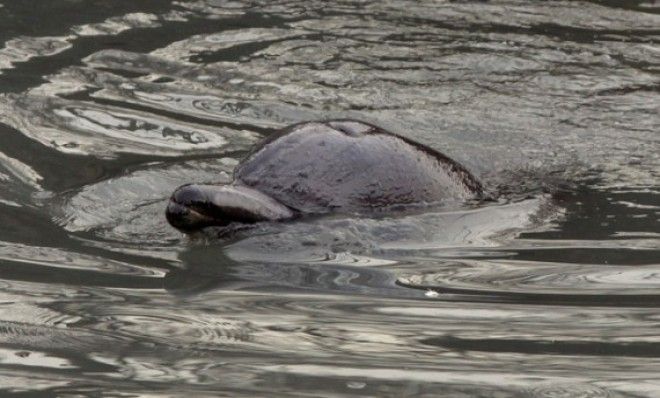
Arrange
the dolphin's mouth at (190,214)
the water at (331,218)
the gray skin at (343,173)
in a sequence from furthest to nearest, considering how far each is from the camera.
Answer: the gray skin at (343,173) → the dolphin's mouth at (190,214) → the water at (331,218)

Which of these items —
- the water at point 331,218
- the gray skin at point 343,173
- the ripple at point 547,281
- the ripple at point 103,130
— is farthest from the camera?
the ripple at point 103,130

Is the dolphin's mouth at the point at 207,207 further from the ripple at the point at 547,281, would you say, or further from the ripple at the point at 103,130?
→ the ripple at the point at 103,130

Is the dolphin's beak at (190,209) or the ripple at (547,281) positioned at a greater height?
the dolphin's beak at (190,209)

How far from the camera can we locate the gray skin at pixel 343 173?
19.1ft

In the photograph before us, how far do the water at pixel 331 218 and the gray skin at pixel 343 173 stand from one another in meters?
0.16

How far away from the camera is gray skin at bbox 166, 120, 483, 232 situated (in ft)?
19.1

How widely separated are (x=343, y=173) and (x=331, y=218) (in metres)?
0.35

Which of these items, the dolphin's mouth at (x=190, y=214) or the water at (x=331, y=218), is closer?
the water at (x=331, y=218)

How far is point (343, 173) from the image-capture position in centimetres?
593

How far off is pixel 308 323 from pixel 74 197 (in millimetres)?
2228

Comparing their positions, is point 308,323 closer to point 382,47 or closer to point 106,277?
point 106,277

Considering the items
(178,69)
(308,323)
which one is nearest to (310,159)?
(308,323)

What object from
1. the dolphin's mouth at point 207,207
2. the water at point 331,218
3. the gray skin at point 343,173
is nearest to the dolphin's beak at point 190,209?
the dolphin's mouth at point 207,207

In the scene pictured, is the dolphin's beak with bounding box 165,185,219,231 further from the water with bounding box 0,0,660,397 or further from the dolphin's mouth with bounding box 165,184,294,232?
the water with bounding box 0,0,660,397
